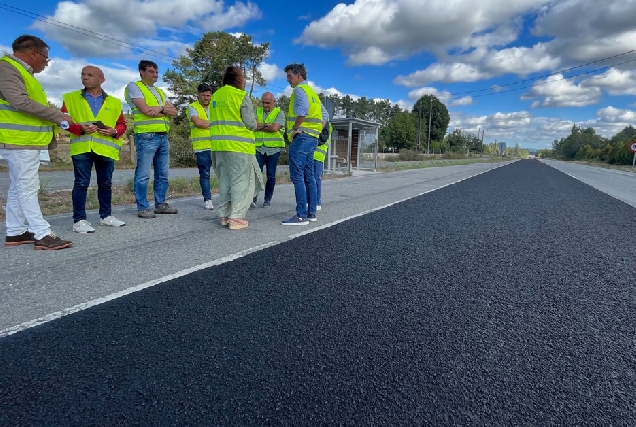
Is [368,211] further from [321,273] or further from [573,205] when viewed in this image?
[573,205]

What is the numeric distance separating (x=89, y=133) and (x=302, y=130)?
261cm

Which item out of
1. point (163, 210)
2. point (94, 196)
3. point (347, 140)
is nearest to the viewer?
point (163, 210)

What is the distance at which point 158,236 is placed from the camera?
14.0 ft

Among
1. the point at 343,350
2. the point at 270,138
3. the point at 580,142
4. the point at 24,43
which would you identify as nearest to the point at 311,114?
the point at 270,138

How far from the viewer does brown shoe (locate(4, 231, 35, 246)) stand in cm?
368

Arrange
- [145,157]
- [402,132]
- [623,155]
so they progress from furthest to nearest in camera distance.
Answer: [402,132] < [623,155] < [145,157]

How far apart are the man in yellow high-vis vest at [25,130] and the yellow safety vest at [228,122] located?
1616mm

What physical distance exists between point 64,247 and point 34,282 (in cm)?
94

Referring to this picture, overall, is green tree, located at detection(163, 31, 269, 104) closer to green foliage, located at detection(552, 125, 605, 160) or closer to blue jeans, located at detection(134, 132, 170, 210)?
blue jeans, located at detection(134, 132, 170, 210)

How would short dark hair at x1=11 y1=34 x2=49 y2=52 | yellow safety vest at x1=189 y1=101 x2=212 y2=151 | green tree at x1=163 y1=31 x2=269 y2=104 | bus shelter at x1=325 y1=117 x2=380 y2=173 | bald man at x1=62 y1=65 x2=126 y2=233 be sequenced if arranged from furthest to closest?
1. green tree at x1=163 y1=31 x2=269 y2=104
2. bus shelter at x1=325 y1=117 x2=380 y2=173
3. yellow safety vest at x1=189 y1=101 x2=212 y2=151
4. bald man at x1=62 y1=65 x2=126 y2=233
5. short dark hair at x1=11 y1=34 x2=49 y2=52

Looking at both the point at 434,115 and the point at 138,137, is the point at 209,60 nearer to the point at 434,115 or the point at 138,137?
the point at 138,137

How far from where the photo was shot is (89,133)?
161 inches

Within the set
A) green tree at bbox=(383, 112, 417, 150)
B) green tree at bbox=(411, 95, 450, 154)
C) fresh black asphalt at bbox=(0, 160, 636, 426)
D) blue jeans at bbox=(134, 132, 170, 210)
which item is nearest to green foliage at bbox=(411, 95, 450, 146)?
green tree at bbox=(411, 95, 450, 154)

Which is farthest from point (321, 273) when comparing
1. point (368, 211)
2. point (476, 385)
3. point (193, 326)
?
point (368, 211)
